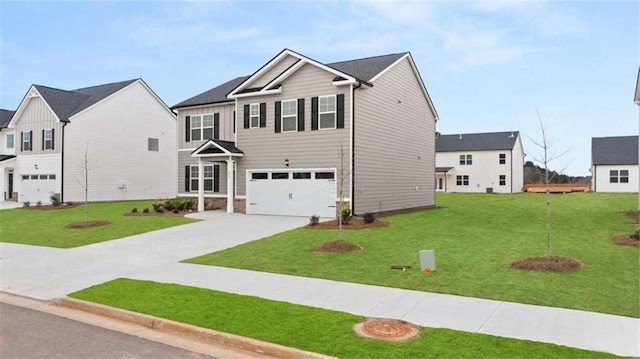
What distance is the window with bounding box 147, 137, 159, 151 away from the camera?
37.3m

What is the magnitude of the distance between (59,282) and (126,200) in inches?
1056

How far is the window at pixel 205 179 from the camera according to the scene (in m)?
27.0

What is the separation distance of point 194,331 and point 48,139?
32.2 metres

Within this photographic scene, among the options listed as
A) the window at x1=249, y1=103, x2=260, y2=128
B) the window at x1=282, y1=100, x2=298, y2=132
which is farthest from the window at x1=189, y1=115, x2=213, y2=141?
the window at x1=282, y1=100, x2=298, y2=132

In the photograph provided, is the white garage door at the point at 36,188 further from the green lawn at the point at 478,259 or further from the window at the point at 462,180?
the window at the point at 462,180

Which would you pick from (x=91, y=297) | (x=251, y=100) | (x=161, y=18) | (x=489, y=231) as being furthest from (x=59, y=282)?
(x=251, y=100)

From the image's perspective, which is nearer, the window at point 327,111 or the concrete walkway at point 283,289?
the concrete walkway at point 283,289

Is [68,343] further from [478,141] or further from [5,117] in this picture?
[478,141]

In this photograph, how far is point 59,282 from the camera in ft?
32.8

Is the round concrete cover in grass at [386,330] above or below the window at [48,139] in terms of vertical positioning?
below

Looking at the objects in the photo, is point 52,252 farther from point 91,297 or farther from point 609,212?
point 609,212

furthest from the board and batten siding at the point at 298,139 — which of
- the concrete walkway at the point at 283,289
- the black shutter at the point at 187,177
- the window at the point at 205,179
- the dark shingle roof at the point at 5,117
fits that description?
the dark shingle roof at the point at 5,117

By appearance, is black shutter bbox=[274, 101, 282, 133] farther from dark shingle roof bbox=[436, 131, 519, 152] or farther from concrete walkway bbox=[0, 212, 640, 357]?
dark shingle roof bbox=[436, 131, 519, 152]

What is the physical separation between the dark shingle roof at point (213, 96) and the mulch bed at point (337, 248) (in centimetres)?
1603
